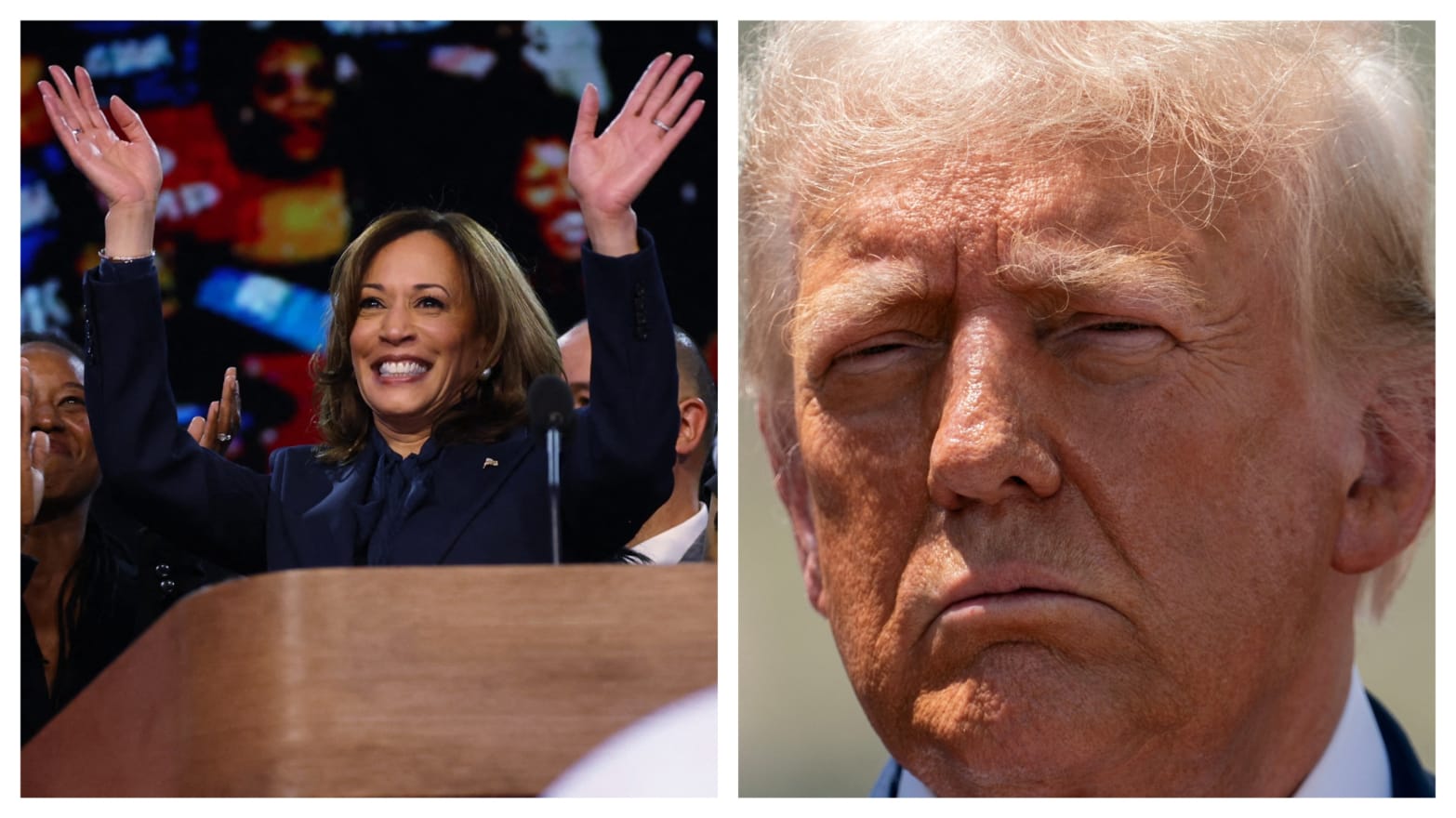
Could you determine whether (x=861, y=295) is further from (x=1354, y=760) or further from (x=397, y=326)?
(x=1354, y=760)

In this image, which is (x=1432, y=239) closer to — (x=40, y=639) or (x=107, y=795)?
(x=107, y=795)

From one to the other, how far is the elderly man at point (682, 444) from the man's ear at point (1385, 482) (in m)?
1.14

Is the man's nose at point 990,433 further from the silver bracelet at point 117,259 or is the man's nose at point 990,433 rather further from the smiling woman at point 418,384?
the silver bracelet at point 117,259

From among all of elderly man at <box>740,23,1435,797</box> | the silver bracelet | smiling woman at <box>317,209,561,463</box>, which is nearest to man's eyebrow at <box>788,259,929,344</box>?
elderly man at <box>740,23,1435,797</box>

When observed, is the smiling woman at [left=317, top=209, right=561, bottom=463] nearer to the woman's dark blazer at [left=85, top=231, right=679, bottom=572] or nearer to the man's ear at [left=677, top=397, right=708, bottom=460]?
the woman's dark blazer at [left=85, top=231, right=679, bottom=572]

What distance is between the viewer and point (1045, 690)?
8.50ft

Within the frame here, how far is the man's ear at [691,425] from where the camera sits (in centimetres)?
326

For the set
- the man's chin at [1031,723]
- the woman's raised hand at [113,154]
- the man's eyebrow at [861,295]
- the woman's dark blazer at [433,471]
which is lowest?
the man's chin at [1031,723]

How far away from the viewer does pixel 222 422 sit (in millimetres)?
3271

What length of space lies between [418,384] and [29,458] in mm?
757

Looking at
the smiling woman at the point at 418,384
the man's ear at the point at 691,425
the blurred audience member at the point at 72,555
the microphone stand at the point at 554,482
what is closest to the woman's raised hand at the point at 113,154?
the smiling woman at the point at 418,384

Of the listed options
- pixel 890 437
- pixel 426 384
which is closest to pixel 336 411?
pixel 426 384
